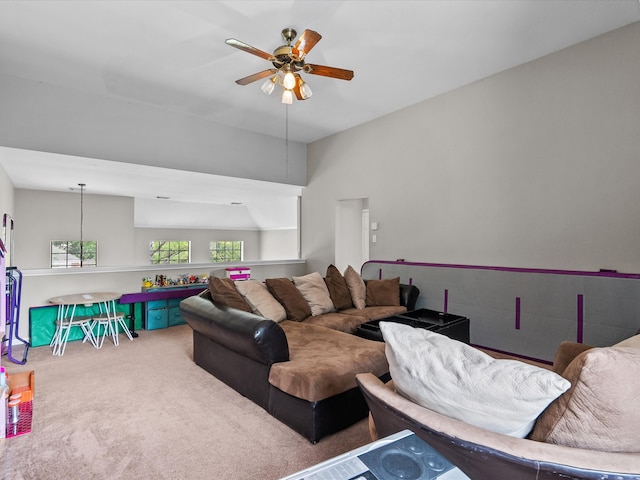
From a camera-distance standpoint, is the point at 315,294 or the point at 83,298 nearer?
the point at 315,294

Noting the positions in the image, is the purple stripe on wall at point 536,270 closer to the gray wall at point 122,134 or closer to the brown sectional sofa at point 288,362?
the brown sectional sofa at point 288,362

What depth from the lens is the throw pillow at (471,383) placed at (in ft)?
3.28

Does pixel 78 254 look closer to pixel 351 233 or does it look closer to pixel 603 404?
pixel 351 233

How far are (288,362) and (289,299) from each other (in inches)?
48.8

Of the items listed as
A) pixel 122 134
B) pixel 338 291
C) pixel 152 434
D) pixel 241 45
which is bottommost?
pixel 152 434

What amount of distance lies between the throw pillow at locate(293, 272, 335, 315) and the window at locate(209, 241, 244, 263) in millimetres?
7068

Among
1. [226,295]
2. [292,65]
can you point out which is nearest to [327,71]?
[292,65]

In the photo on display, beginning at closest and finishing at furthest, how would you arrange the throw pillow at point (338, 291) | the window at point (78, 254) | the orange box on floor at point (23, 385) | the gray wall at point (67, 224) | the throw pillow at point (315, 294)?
the orange box on floor at point (23, 385) < the throw pillow at point (315, 294) < the throw pillow at point (338, 291) < the gray wall at point (67, 224) < the window at point (78, 254)

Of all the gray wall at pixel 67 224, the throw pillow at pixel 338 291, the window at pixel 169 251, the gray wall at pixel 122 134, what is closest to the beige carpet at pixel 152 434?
the throw pillow at pixel 338 291

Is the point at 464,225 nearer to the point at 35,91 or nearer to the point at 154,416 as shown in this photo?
the point at 154,416

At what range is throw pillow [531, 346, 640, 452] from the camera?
34.9 inches

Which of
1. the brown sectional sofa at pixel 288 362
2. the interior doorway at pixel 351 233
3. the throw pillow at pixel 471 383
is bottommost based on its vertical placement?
the brown sectional sofa at pixel 288 362

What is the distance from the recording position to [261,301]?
3342 mm

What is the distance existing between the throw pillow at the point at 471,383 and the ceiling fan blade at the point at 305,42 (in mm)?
2168
